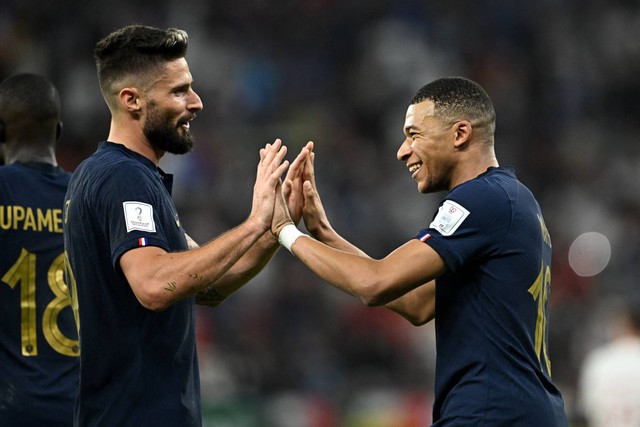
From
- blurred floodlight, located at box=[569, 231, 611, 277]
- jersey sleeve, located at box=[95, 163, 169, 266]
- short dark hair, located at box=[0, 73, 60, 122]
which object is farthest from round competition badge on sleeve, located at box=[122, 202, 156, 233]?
blurred floodlight, located at box=[569, 231, 611, 277]

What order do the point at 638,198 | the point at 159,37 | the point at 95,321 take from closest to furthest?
the point at 95,321, the point at 159,37, the point at 638,198

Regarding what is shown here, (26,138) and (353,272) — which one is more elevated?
(26,138)

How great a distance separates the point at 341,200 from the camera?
13.6m

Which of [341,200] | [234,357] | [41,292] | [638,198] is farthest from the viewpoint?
[638,198]

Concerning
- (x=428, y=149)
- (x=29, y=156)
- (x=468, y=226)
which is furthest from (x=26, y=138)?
(x=468, y=226)

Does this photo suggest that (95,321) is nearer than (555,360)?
Yes

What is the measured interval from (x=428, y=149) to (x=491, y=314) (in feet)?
2.68

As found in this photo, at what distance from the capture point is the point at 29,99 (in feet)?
18.4

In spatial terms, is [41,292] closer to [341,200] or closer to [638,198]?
[341,200]

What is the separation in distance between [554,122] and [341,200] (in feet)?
12.8

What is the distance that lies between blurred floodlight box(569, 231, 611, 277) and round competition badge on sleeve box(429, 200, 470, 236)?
9427mm

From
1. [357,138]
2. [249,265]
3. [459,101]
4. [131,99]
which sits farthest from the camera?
[357,138]

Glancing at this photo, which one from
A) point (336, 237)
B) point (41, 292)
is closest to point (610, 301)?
point (336, 237)

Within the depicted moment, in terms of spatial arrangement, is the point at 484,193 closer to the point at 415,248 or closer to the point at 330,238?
the point at 415,248
